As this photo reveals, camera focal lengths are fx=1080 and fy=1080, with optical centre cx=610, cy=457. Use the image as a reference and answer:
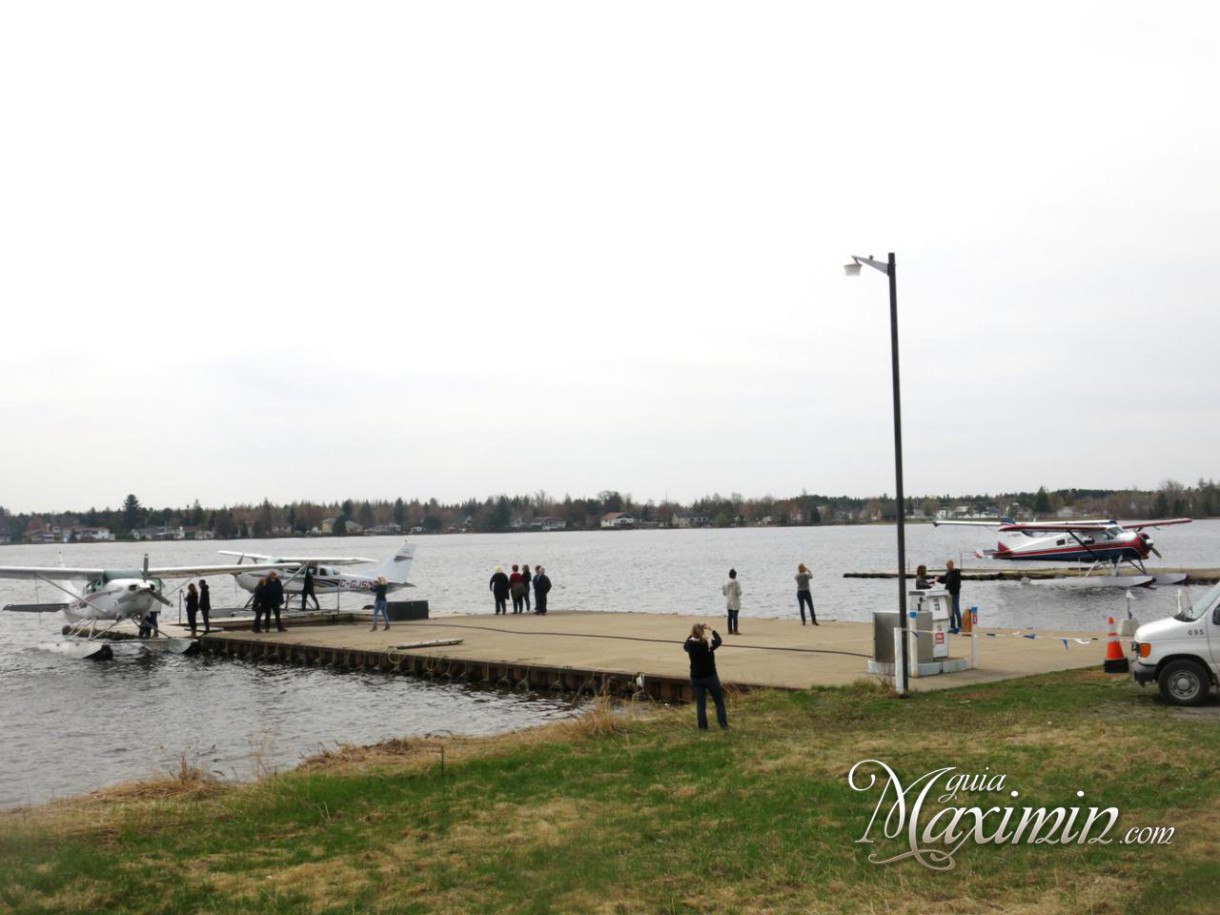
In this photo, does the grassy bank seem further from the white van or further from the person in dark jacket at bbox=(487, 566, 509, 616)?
the person in dark jacket at bbox=(487, 566, 509, 616)

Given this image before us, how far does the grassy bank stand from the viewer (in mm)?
6977

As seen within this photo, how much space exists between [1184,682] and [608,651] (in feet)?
41.5

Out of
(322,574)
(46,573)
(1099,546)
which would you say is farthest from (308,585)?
(1099,546)

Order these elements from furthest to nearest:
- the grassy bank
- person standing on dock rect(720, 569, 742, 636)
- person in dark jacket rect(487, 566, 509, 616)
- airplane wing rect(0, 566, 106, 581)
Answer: person in dark jacket rect(487, 566, 509, 616)
airplane wing rect(0, 566, 106, 581)
person standing on dock rect(720, 569, 742, 636)
the grassy bank

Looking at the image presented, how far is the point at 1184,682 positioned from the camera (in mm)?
13383

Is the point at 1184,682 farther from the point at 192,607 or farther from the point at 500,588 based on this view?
the point at 192,607

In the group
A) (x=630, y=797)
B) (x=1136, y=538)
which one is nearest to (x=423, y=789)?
(x=630, y=797)

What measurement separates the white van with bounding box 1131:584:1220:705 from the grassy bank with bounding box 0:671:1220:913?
0.40m

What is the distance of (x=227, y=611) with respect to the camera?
139ft

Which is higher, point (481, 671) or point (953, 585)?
point (953, 585)

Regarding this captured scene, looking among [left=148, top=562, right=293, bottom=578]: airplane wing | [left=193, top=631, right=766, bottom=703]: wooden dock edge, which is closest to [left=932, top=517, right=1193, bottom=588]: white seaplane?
[left=148, top=562, right=293, bottom=578]: airplane wing

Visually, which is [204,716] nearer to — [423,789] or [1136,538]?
[423,789]

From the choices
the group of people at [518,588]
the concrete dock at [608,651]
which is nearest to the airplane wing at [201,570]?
the concrete dock at [608,651]

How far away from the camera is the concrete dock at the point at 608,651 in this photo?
61.4 ft
